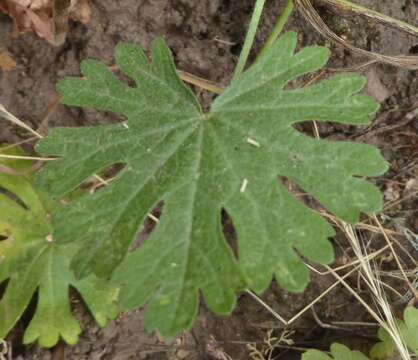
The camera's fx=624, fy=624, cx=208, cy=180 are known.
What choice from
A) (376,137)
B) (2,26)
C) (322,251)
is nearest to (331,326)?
(376,137)

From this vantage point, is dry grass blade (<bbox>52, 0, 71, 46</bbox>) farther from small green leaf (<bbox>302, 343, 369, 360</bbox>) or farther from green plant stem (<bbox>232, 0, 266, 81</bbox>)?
small green leaf (<bbox>302, 343, 369, 360</bbox>)

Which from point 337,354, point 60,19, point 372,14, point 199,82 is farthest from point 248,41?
point 337,354

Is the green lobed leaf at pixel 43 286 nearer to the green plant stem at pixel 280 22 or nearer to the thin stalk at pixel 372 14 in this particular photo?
the green plant stem at pixel 280 22

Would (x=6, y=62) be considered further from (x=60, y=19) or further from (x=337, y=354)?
(x=337, y=354)

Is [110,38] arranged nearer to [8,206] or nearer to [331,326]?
[8,206]

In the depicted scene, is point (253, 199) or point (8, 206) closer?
point (253, 199)
